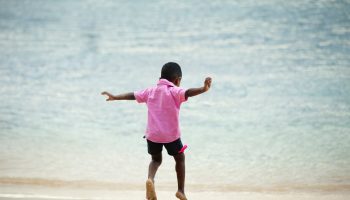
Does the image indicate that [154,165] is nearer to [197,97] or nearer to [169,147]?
[169,147]

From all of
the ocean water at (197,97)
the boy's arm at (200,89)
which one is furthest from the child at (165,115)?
the ocean water at (197,97)

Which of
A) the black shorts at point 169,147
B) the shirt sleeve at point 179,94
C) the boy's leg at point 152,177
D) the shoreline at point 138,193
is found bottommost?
the shoreline at point 138,193

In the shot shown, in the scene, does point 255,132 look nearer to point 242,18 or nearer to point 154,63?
point 154,63

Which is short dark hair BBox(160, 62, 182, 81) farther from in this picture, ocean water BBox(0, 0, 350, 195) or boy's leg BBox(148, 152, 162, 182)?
ocean water BBox(0, 0, 350, 195)

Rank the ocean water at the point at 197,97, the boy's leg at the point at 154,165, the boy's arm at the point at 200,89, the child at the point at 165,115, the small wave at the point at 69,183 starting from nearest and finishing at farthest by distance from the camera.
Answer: the boy's arm at the point at 200,89
the child at the point at 165,115
the boy's leg at the point at 154,165
the small wave at the point at 69,183
the ocean water at the point at 197,97

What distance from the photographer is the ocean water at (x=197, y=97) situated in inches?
294

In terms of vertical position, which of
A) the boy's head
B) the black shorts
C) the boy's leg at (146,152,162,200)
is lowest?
the boy's leg at (146,152,162,200)

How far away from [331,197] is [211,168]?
2.36 meters

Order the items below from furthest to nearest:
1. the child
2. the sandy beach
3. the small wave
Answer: the small wave
the sandy beach
the child

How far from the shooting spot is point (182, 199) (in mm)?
4688

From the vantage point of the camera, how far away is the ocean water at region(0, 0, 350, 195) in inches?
294

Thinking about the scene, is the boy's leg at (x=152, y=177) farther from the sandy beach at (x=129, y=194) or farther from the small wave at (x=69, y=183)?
the small wave at (x=69, y=183)

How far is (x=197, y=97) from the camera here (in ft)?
47.6

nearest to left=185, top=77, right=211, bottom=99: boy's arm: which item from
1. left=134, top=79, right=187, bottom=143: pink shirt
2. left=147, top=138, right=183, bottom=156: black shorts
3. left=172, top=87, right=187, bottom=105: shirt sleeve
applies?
left=172, top=87, right=187, bottom=105: shirt sleeve
